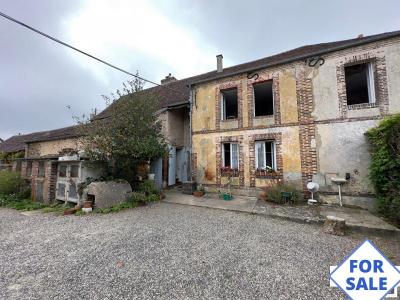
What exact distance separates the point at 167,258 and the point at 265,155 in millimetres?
6036

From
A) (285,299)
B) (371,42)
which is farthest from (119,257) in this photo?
(371,42)

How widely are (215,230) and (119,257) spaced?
2162 millimetres

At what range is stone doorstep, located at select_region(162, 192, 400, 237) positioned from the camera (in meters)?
4.16

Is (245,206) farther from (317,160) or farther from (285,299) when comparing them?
(285,299)

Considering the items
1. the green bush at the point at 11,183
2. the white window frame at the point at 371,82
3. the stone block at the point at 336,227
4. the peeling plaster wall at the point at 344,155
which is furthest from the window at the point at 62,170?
the white window frame at the point at 371,82

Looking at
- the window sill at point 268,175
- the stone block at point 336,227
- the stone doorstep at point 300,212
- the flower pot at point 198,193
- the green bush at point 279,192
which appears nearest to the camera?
the stone block at point 336,227

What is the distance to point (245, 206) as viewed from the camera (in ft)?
20.4

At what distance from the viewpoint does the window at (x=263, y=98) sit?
8.26m

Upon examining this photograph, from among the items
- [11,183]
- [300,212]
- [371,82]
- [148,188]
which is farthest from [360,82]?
[11,183]

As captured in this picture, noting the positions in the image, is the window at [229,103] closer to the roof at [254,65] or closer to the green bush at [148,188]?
the roof at [254,65]

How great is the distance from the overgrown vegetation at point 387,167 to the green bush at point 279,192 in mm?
2198

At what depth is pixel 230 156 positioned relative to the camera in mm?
8477

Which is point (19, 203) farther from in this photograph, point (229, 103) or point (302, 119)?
point (302, 119)

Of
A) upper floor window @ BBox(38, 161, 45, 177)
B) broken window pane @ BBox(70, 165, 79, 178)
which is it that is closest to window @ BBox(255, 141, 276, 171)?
broken window pane @ BBox(70, 165, 79, 178)
